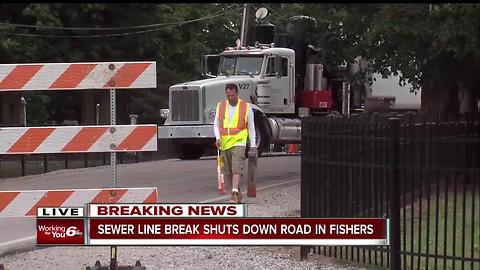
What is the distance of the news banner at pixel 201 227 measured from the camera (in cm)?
676

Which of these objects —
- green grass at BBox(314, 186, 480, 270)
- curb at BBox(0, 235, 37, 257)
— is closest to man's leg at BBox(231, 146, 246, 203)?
curb at BBox(0, 235, 37, 257)

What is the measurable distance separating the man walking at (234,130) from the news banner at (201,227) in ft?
15.3

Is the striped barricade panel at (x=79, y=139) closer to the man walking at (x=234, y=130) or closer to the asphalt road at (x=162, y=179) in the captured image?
the asphalt road at (x=162, y=179)

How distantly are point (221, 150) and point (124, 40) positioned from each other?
1899 centimetres

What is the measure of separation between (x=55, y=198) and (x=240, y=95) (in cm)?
1111

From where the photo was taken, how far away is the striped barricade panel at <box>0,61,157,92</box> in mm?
7977

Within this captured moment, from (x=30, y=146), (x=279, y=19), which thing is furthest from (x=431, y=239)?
(x=279, y=19)

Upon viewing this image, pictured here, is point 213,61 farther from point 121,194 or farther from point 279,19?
point 121,194

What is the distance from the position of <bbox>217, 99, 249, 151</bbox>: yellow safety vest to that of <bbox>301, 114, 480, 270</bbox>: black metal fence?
278 cm

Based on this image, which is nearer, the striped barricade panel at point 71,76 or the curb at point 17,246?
the striped barricade panel at point 71,76

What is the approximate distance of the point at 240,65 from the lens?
19.9 meters

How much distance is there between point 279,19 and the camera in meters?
29.1

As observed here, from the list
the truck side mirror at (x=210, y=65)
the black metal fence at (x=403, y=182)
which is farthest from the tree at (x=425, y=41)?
the truck side mirror at (x=210, y=65)

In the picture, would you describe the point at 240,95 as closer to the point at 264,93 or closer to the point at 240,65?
the point at 264,93
